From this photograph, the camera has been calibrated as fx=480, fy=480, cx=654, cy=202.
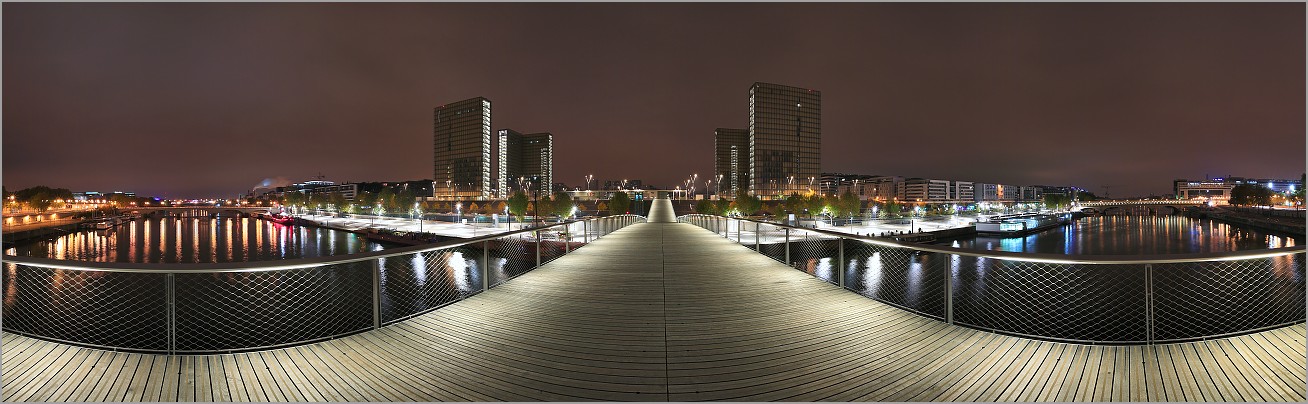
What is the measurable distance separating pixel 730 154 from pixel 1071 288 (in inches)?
5467

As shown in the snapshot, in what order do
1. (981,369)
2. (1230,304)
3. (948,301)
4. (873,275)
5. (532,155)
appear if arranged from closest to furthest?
(981,369)
(948,301)
(1230,304)
(873,275)
(532,155)

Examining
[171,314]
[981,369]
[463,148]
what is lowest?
[981,369]

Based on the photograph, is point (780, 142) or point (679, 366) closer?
point (679, 366)

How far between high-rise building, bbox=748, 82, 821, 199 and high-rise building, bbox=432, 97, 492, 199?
239 feet

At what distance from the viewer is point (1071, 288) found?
14141 millimetres

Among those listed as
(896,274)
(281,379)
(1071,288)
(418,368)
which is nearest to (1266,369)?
(418,368)

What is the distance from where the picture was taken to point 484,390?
12.8 ft

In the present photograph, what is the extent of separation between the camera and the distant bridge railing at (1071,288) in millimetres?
4789

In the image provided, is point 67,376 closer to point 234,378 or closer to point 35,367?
point 35,367

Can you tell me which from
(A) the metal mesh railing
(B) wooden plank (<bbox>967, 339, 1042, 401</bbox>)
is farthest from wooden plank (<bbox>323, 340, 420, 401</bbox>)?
(A) the metal mesh railing

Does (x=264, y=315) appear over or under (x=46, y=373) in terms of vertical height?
under

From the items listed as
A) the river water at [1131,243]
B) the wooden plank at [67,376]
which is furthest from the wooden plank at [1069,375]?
the river water at [1131,243]

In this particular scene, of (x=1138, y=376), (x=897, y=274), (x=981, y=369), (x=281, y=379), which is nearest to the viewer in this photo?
(x=1138, y=376)

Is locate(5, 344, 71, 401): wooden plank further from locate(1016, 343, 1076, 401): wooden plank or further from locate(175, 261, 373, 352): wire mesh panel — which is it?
locate(1016, 343, 1076, 401): wooden plank
